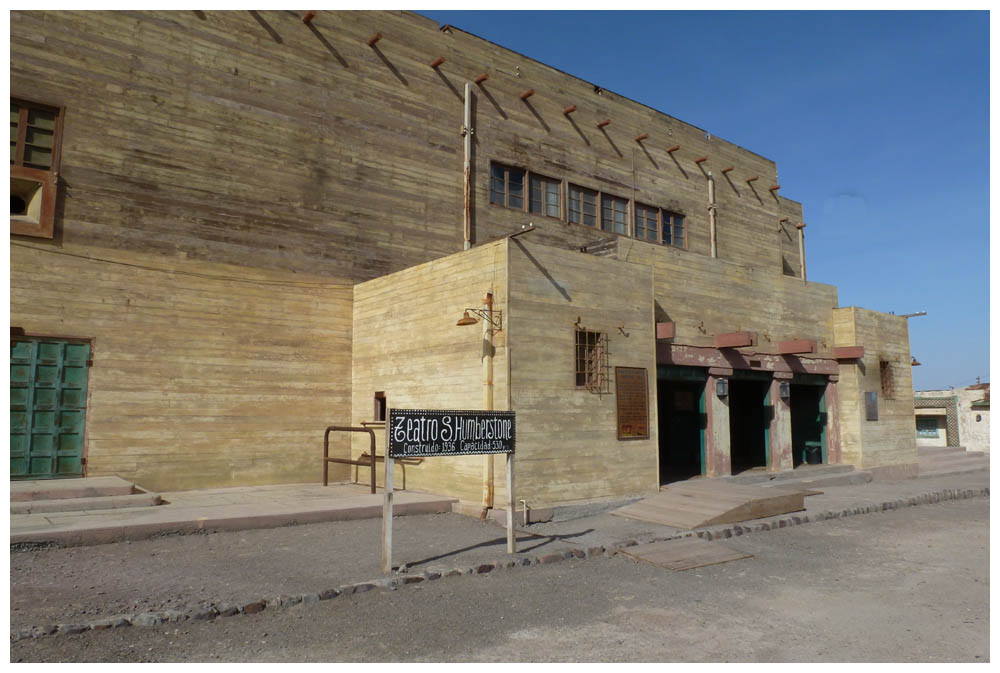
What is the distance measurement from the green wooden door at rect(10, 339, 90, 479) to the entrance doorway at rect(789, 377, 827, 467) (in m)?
16.6

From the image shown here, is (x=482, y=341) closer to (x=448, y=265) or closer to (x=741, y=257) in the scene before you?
(x=448, y=265)

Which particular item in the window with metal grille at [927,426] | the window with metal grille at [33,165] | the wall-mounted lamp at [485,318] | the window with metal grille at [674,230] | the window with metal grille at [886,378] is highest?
the window with metal grille at [674,230]

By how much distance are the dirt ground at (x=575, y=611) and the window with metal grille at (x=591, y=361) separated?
4.12 meters

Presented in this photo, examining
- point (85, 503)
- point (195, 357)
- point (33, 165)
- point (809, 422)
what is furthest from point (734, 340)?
point (33, 165)

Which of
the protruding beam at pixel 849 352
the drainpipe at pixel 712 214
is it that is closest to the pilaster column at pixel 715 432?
the protruding beam at pixel 849 352

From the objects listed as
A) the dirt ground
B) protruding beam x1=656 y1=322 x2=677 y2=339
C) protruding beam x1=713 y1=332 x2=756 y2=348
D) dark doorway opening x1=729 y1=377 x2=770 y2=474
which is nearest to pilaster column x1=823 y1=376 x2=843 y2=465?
dark doorway opening x1=729 y1=377 x2=770 y2=474

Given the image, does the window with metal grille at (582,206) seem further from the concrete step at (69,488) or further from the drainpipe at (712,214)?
the concrete step at (69,488)

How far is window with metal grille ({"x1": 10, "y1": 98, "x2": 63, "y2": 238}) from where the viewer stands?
11938mm

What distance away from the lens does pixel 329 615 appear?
21.1ft

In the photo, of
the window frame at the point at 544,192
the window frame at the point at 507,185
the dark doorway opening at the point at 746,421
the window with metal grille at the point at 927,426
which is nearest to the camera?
the window frame at the point at 507,185

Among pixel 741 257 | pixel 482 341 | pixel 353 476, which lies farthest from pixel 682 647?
pixel 741 257

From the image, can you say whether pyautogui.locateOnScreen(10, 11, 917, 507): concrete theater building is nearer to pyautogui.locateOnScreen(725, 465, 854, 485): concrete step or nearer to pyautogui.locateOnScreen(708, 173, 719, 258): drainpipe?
pyautogui.locateOnScreen(725, 465, 854, 485): concrete step

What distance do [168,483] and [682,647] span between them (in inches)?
411

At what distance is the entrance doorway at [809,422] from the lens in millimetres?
18875
